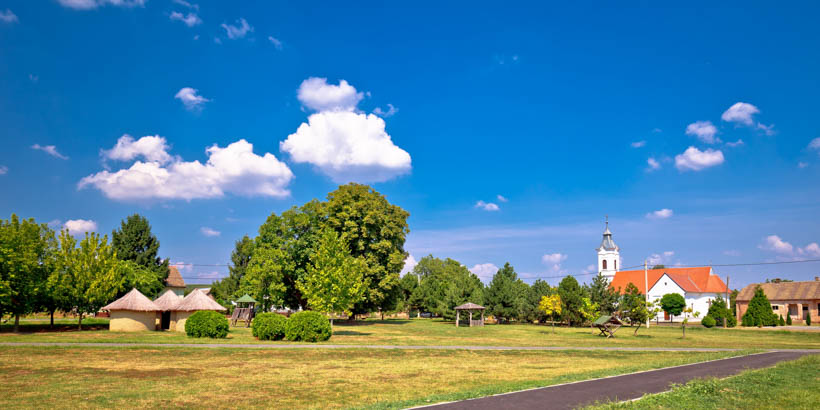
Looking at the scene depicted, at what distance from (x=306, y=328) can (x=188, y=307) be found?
12.5 meters

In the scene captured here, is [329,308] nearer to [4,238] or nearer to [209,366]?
[209,366]

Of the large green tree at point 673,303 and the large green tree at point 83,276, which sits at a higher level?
the large green tree at point 83,276

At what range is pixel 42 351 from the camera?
1973 cm

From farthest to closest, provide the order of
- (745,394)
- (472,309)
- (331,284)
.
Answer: (472,309)
(331,284)
(745,394)

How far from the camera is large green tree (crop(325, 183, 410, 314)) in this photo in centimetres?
4872

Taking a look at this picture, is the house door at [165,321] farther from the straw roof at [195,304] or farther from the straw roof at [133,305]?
the straw roof at [195,304]

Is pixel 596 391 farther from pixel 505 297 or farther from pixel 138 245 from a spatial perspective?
pixel 138 245

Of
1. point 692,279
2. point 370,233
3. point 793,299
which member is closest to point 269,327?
point 370,233

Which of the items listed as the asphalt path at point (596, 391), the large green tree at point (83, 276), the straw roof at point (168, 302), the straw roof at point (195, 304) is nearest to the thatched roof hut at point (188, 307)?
the straw roof at point (195, 304)

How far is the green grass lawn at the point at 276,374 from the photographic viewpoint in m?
11.0

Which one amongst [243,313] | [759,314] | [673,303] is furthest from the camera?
[673,303]

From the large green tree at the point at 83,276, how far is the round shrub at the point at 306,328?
17.6 m

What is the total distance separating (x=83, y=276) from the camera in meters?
35.4

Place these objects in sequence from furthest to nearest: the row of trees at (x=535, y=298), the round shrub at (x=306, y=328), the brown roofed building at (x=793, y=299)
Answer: the brown roofed building at (x=793, y=299), the row of trees at (x=535, y=298), the round shrub at (x=306, y=328)
